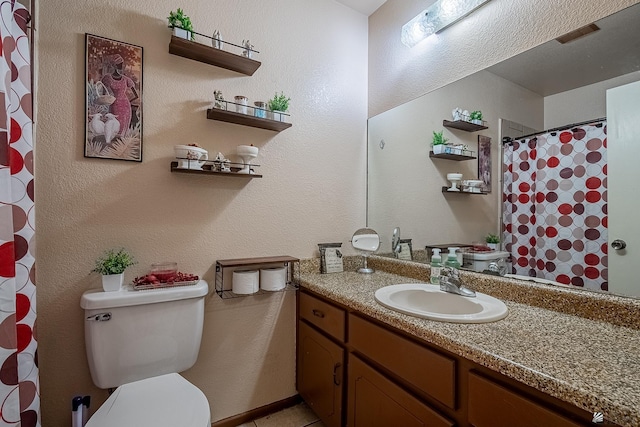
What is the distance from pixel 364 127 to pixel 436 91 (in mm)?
551

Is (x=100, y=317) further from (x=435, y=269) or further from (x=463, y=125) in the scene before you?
(x=463, y=125)

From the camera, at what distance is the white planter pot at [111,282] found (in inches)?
47.5

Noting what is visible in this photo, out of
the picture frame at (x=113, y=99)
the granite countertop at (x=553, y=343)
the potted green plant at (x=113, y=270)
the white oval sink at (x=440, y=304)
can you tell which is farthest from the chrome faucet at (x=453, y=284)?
the picture frame at (x=113, y=99)

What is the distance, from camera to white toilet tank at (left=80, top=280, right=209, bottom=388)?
1.15 metres

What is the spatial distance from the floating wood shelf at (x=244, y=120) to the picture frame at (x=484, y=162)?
3.22ft

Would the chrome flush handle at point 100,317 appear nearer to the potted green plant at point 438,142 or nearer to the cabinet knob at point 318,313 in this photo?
the cabinet knob at point 318,313

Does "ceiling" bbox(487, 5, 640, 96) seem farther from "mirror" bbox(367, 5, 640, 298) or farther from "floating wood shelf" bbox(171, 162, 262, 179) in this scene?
"floating wood shelf" bbox(171, 162, 262, 179)

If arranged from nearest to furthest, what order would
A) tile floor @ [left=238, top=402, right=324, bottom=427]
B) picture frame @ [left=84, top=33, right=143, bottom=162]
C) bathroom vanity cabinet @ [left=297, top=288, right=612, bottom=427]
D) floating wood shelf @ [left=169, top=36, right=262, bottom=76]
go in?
bathroom vanity cabinet @ [left=297, top=288, right=612, bottom=427] < picture frame @ [left=84, top=33, right=143, bottom=162] < floating wood shelf @ [left=169, top=36, right=262, bottom=76] < tile floor @ [left=238, top=402, right=324, bottom=427]

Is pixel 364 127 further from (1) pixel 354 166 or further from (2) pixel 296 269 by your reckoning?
(2) pixel 296 269

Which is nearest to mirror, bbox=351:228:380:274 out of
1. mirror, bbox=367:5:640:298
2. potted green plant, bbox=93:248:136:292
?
mirror, bbox=367:5:640:298

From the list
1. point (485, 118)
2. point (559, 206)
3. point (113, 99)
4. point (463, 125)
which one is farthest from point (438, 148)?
point (113, 99)

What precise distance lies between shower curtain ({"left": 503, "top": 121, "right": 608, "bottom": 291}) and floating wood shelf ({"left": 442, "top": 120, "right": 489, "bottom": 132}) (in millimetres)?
189

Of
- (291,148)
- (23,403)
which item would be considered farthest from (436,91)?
(23,403)

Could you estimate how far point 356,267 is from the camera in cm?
195
